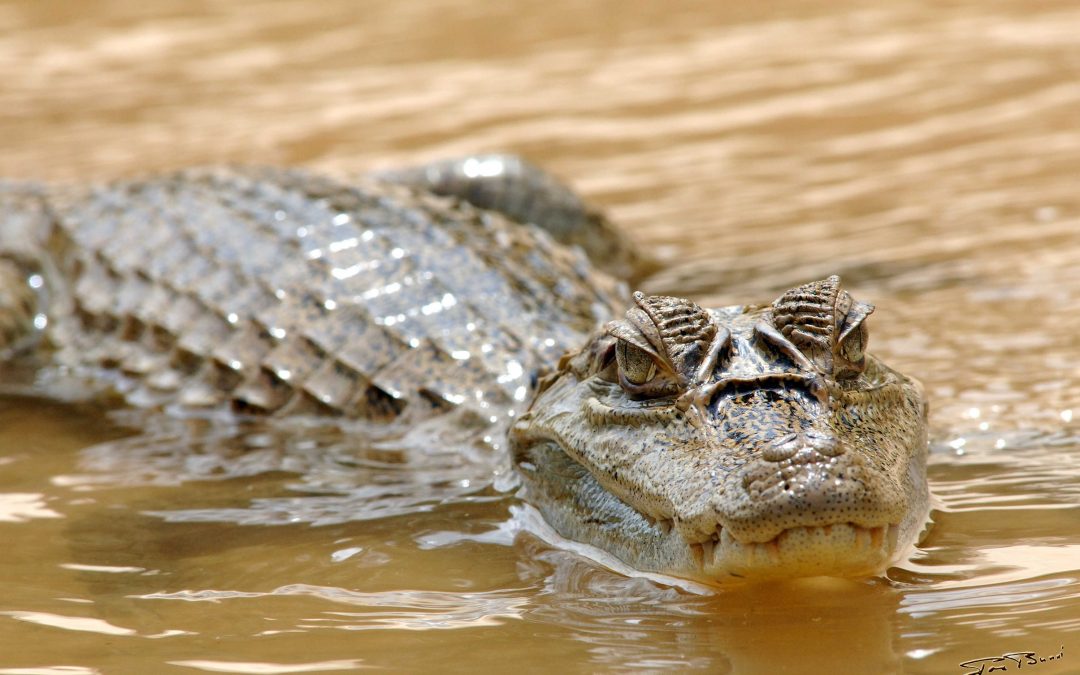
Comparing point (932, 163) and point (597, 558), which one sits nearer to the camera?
point (597, 558)

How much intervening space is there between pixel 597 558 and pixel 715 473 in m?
0.61

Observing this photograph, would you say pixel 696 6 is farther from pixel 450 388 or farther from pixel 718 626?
pixel 718 626

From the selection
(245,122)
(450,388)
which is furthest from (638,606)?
(245,122)

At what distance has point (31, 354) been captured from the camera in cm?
572

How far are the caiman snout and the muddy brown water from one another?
254 mm

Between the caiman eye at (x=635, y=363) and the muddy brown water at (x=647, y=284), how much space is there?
47cm

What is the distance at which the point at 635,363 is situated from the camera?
3334 mm

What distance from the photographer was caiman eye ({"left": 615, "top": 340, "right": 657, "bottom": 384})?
3299 millimetres

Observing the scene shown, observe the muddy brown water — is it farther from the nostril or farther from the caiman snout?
the nostril

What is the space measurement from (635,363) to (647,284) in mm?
3012

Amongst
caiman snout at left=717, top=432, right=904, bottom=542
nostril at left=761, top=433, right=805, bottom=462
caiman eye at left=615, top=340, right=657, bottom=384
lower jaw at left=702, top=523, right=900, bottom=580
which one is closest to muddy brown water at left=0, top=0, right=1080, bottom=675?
lower jaw at left=702, top=523, right=900, bottom=580

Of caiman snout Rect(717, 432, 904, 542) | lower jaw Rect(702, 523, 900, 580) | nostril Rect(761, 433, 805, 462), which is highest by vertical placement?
nostril Rect(761, 433, 805, 462)

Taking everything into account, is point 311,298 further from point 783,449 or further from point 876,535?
point 876,535

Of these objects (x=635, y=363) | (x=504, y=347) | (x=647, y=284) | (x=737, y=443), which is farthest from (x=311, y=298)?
(x=737, y=443)
